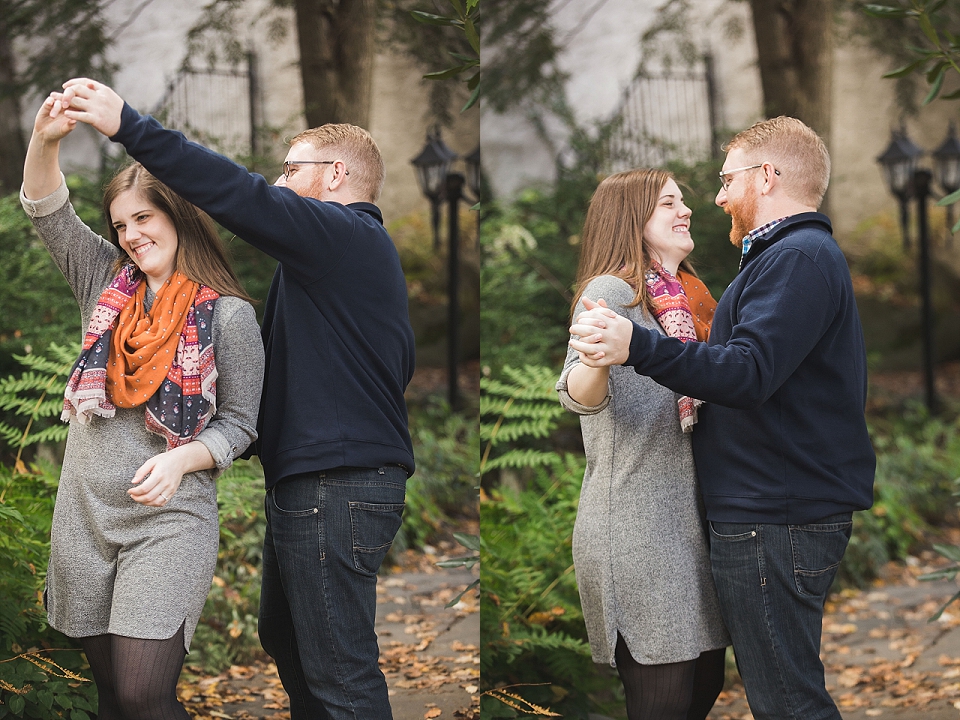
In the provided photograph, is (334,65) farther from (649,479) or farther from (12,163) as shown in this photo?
(649,479)

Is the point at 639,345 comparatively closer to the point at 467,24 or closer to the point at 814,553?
the point at 814,553

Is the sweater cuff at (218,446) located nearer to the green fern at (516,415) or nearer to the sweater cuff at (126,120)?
the sweater cuff at (126,120)

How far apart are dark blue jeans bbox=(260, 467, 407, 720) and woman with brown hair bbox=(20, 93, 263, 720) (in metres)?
0.18

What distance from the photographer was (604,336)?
1.74 m

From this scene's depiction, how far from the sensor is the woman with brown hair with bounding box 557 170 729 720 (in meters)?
2.07

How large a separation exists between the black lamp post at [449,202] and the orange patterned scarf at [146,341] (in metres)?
1.25

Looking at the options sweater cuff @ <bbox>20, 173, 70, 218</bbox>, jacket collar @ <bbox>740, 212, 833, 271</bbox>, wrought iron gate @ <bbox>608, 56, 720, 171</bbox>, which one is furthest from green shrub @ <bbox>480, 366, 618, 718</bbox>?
sweater cuff @ <bbox>20, 173, 70, 218</bbox>

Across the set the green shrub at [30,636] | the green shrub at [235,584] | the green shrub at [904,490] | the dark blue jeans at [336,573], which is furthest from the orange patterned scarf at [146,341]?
the green shrub at [904,490]

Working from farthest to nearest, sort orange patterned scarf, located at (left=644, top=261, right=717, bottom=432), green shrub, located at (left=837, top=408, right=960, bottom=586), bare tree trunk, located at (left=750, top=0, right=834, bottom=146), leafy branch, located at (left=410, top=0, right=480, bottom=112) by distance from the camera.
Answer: green shrub, located at (left=837, top=408, right=960, bottom=586), bare tree trunk, located at (left=750, top=0, right=834, bottom=146), leafy branch, located at (left=410, top=0, right=480, bottom=112), orange patterned scarf, located at (left=644, top=261, right=717, bottom=432)

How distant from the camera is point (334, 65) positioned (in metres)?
3.00

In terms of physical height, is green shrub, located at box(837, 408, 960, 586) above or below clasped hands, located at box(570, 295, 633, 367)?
below

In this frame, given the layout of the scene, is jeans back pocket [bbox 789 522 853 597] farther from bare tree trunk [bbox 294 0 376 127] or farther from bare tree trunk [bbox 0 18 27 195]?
bare tree trunk [bbox 0 18 27 195]

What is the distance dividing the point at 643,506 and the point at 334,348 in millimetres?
786

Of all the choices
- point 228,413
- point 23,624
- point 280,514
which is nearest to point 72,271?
point 228,413
